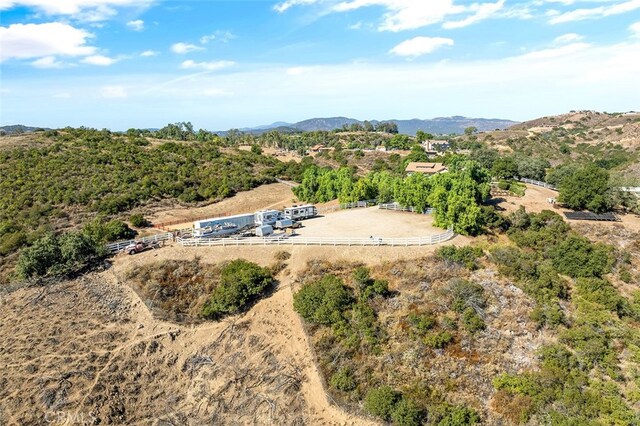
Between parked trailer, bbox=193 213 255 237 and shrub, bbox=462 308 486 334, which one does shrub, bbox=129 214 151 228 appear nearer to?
parked trailer, bbox=193 213 255 237

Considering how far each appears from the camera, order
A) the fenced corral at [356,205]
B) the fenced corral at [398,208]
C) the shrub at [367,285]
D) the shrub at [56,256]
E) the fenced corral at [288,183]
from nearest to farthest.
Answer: the shrub at [367,285] → the shrub at [56,256] → the fenced corral at [398,208] → the fenced corral at [356,205] → the fenced corral at [288,183]

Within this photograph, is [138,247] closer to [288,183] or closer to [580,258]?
[288,183]

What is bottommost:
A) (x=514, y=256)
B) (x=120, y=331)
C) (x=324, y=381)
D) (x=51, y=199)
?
(x=324, y=381)

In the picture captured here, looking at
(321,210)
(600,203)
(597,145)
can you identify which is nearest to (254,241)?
(321,210)

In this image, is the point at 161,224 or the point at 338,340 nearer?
the point at 338,340

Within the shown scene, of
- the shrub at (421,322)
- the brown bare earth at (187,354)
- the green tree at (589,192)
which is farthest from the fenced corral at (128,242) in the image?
the green tree at (589,192)

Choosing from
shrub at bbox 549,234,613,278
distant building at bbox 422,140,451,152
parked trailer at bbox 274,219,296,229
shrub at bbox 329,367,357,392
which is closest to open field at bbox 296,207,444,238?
parked trailer at bbox 274,219,296,229

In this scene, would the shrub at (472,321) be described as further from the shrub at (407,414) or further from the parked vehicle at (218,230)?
the parked vehicle at (218,230)

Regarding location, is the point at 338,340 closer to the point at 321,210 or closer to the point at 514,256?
the point at 514,256
